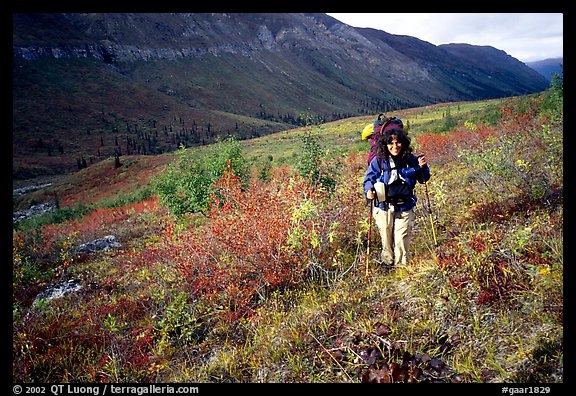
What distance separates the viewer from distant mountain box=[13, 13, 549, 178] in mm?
68062

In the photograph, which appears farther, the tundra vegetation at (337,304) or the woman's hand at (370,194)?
the woman's hand at (370,194)

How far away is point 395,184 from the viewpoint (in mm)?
4277

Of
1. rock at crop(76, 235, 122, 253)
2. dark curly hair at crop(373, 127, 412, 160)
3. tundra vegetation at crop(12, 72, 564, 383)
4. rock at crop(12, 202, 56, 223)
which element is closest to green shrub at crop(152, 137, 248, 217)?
rock at crop(76, 235, 122, 253)

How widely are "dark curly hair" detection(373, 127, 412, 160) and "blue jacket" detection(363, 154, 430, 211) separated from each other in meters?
0.10

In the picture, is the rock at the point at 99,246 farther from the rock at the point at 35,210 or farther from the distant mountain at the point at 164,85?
the distant mountain at the point at 164,85

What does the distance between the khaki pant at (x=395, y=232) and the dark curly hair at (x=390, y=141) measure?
2.48ft

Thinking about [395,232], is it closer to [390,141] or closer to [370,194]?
[370,194]

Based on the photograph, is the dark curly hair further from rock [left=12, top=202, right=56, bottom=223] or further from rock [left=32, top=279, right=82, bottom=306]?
rock [left=12, top=202, right=56, bottom=223]

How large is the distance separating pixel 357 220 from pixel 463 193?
2.43 m

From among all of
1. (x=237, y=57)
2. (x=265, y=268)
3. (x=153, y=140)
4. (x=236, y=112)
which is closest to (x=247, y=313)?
(x=265, y=268)

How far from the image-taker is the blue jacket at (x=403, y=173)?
4203 mm

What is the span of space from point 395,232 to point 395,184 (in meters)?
0.74

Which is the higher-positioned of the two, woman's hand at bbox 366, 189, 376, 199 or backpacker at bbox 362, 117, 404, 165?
A: backpacker at bbox 362, 117, 404, 165

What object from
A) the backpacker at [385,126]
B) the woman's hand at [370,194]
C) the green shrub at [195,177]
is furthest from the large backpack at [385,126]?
the green shrub at [195,177]
